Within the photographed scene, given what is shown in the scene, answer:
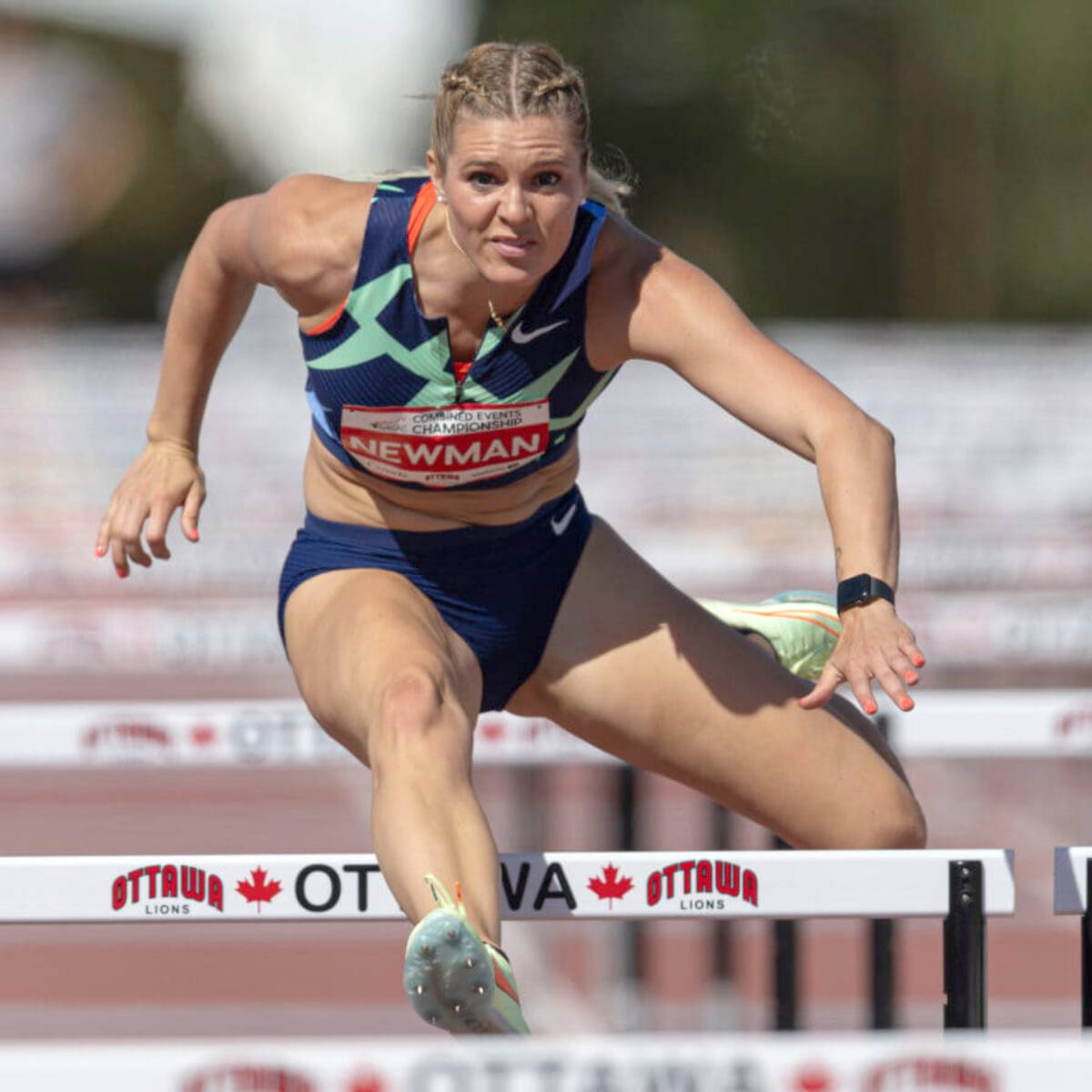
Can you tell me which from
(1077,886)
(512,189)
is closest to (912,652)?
(1077,886)

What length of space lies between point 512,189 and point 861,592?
0.88 metres

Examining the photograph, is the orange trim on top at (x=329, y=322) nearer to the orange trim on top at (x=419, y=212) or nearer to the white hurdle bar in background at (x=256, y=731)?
the orange trim on top at (x=419, y=212)

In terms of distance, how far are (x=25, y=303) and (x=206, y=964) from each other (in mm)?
40185

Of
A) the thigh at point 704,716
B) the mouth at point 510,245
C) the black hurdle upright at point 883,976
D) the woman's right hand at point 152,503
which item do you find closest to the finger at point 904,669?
the thigh at point 704,716

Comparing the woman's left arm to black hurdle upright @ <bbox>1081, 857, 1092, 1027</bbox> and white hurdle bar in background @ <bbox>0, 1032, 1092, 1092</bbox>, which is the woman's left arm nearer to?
black hurdle upright @ <bbox>1081, 857, 1092, 1027</bbox>

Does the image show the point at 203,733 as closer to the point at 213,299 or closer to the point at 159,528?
the point at 159,528

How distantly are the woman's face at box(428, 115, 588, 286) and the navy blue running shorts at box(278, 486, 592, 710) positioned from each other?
2.21 ft

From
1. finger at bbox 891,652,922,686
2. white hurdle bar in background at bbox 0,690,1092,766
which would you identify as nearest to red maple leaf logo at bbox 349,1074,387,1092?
finger at bbox 891,652,922,686

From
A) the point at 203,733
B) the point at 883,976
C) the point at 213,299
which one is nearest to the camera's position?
the point at 213,299

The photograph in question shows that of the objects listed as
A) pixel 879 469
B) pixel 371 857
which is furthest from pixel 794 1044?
pixel 879 469

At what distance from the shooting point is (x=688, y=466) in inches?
565

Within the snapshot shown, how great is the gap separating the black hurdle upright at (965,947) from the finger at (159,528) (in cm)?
154

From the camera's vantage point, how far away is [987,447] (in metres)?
14.4

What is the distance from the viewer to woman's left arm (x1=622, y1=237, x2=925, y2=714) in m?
3.54
